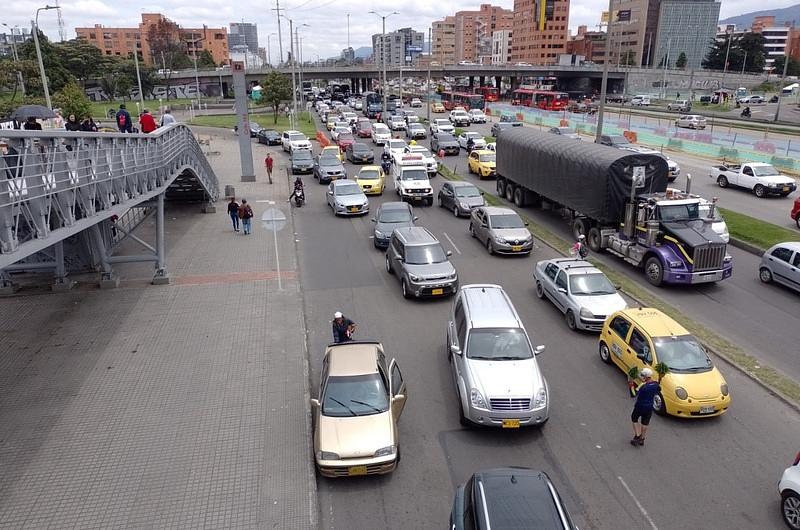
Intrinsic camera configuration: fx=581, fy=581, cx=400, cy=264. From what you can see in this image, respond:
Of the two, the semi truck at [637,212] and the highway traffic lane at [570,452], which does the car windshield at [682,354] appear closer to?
the highway traffic lane at [570,452]

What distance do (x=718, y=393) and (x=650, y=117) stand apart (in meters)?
69.2

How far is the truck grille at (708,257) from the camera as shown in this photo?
657 inches

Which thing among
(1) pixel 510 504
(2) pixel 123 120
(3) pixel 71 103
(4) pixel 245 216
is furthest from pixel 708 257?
(3) pixel 71 103

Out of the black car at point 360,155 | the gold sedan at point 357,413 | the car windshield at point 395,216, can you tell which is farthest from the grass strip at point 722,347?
the black car at point 360,155

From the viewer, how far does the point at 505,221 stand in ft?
69.4

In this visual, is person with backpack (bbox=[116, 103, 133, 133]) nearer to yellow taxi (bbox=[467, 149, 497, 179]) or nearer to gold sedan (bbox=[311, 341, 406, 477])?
gold sedan (bbox=[311, 341, 406, 477])

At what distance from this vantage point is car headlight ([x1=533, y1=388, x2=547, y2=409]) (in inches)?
396

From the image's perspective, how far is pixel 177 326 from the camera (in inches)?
589

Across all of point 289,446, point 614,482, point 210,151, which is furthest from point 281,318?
point 210,151

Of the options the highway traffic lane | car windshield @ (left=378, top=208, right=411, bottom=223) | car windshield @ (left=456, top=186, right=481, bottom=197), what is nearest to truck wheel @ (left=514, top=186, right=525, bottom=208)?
car windshield @ (left=456, top=186, right=481, bottom=197)

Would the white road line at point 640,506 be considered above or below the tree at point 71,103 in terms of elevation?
below

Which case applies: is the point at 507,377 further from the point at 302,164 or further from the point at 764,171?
the point at 302,164

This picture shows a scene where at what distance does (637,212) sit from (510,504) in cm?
1446

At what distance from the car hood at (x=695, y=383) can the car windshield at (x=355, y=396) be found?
5.21 m
